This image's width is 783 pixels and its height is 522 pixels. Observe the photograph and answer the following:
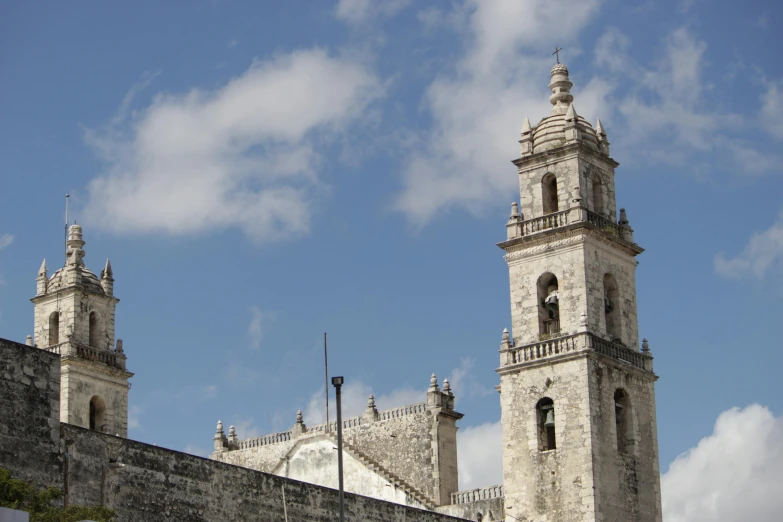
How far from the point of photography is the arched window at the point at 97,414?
51531 millimetres

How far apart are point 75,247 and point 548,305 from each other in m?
16.9

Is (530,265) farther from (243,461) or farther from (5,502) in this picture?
(5,502)

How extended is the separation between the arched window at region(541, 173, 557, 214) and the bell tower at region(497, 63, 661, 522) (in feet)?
0.13

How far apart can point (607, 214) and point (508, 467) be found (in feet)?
25.6

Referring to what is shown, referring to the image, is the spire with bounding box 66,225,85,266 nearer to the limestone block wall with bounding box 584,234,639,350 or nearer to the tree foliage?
the limestone block wall with bounding box 584,234,639,350

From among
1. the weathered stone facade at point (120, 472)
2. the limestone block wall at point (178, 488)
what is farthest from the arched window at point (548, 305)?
the weathered stone facade at point (120, 472)

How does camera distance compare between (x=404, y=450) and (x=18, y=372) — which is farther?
(x=404, y=450)

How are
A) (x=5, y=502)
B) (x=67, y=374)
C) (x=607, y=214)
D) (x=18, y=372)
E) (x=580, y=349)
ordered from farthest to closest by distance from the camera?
(x=67, y=374), (x=607, y=214), (x=580, y=349), (x=18, y=372), (x=5, y=502)

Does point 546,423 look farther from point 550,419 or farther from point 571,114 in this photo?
point 571,114

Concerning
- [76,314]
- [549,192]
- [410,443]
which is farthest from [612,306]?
[76,314]

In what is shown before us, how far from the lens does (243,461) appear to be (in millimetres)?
55438

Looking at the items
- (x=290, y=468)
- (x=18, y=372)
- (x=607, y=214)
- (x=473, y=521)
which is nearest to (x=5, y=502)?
(x=18, y=372)

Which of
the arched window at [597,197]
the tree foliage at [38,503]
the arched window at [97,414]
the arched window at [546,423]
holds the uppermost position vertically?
the arched window at [597,197]

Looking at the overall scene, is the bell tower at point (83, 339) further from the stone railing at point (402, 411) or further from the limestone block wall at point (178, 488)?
the limestone block wall at point (178, 488)
